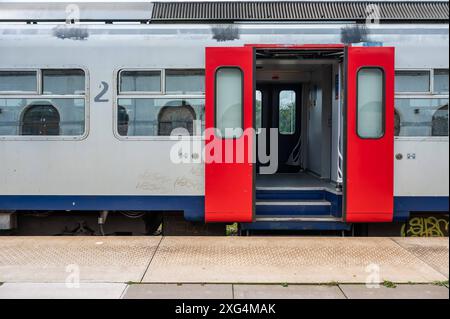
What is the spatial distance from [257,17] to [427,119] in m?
2.59

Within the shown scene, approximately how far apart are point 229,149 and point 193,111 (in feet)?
2.24

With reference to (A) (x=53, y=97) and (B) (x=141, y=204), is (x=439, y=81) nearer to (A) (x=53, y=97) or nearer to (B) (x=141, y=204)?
(B) (x=141, y=204)

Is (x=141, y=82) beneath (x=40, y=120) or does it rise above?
above

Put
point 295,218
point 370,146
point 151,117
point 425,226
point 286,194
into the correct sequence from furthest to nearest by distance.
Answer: point 286,194 → point 425,226 → point 295,218 → point 151,117 → point 370,146

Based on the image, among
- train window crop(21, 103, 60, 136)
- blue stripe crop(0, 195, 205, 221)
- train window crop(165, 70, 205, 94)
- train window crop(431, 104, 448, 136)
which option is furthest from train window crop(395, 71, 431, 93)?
train window crop(21, 103, 60, 136)

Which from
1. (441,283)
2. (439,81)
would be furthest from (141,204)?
(439,81)

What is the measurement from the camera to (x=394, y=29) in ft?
21.6

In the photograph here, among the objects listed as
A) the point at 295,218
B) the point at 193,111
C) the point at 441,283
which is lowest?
the point at 441,283

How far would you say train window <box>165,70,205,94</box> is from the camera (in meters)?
6.57

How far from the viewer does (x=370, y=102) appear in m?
6.59

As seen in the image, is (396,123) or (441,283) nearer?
(441,283)

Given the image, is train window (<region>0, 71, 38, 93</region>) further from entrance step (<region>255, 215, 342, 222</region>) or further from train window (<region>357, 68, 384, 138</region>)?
train window (<region>357, 68, 384, 138</region>)

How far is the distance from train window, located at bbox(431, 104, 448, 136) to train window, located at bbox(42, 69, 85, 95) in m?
4.58

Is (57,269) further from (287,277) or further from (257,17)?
(257,17)
